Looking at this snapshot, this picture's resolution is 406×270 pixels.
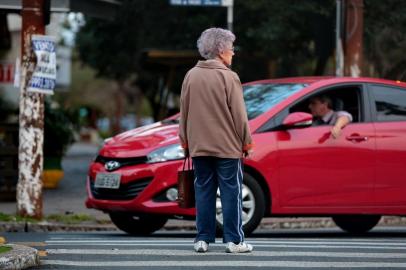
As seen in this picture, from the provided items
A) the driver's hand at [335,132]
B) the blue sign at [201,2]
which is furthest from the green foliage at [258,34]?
the driver's hand at [335,132]

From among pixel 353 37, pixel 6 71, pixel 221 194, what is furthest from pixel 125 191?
pixel 6 71

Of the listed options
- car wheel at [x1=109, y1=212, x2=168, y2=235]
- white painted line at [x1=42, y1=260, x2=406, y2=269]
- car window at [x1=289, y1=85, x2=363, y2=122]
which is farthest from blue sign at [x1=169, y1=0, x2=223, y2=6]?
white painted line at [x1=42, y1=260, x2=406, y2=269]

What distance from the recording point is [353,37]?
1645 centimetres

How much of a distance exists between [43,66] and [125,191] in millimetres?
2921

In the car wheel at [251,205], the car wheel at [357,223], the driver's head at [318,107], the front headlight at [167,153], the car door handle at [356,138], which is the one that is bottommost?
the car wheel at [357,223]

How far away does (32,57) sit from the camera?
44.7 ft

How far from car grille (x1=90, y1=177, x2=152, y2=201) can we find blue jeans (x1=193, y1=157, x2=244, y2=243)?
244cm

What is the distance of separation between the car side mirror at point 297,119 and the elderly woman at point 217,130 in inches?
101

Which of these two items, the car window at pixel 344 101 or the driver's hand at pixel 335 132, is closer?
the driver's hand at pixel 335 132

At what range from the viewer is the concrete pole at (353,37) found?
16391 mm

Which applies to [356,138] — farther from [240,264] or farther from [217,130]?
[240,264]

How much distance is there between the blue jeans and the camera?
28.2 feet

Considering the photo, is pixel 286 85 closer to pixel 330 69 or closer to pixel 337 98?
pixel 337 98

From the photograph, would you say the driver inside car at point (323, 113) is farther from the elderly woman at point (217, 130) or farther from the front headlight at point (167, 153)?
the elderly woman at point (217, 130)
